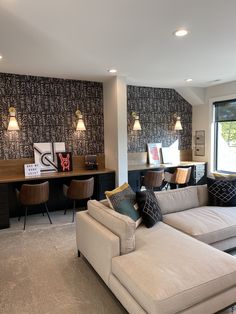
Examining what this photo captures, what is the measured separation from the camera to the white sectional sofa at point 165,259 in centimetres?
172

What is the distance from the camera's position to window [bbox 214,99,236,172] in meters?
5.70

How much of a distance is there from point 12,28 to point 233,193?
340 cm

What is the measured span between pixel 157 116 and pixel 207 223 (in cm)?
363

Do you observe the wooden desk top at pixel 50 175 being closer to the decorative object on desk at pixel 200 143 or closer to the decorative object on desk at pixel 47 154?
the decorative object on desk at pixel 47 154

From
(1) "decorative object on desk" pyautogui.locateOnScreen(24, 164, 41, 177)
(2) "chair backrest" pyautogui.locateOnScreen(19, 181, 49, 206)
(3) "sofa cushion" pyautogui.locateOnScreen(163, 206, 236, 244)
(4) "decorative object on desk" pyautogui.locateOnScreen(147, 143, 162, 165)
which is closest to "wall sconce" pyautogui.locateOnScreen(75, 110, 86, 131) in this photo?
(1) "decorative object on desk" pyautogui.locateOnScreen(24, 164, 41, 177)

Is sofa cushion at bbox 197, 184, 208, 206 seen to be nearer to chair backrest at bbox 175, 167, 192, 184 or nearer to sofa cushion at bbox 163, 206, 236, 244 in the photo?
sofa cushion at bbox 163, 206, 236, 244

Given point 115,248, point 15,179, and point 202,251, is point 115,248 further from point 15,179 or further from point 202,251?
point 15,179

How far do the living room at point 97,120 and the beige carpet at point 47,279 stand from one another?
Result: 0.01 metres

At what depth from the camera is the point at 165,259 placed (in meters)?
2.06

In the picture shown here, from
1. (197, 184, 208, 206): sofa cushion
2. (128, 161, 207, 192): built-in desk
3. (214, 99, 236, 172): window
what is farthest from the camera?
(214, 99, 236, 172): window

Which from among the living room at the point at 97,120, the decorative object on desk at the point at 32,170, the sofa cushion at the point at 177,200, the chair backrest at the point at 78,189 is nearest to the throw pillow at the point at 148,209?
the living room at the point at 97,120

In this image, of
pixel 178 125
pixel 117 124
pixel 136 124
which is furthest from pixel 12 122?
pixel 178 125

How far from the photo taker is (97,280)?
99.3 inches

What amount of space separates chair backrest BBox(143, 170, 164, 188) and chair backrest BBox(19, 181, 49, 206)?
6.65 feet
